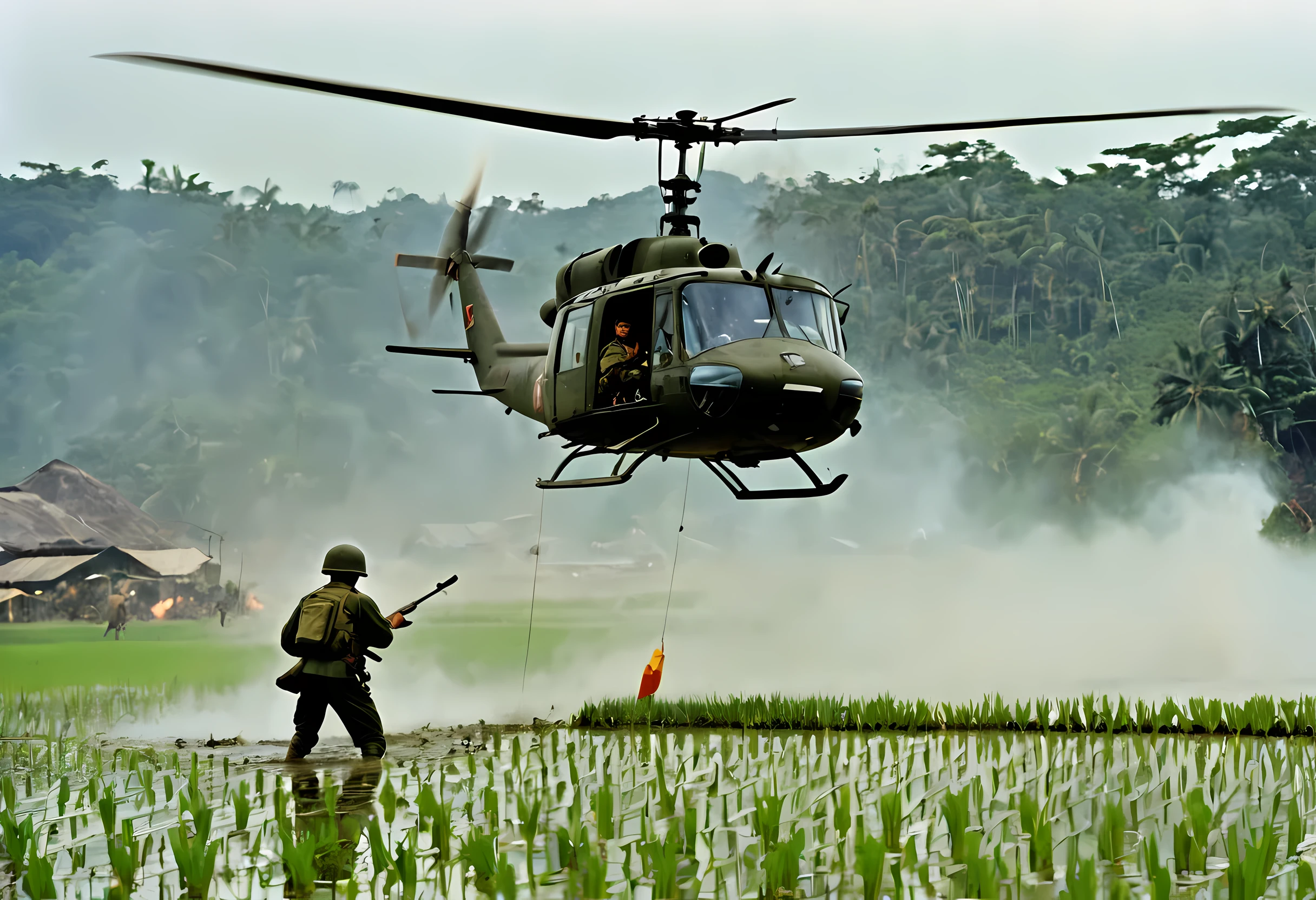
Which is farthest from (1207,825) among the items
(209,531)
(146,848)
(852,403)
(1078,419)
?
(209,531)

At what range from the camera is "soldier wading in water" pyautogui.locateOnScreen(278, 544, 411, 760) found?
9727mm

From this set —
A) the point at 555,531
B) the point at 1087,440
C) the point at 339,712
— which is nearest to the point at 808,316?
the point at 339,712

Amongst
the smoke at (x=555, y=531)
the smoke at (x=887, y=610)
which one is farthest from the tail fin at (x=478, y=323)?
the smoke at (x=555, y=531)

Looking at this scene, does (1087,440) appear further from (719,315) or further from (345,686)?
(345,686)

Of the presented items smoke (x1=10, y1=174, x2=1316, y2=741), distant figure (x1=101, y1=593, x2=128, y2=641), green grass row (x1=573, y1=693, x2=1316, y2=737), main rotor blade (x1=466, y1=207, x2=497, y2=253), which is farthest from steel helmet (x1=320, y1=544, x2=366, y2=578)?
distant figure (x1=101, y1=593, x2=128, y2=641)

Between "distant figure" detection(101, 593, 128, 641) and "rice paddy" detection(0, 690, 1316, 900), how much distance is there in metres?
23.6

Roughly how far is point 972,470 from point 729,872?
138 feet

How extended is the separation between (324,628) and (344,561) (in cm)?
56

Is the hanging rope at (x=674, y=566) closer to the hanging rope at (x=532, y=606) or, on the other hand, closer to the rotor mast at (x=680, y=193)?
the hanging rope at (x=532, y=606)

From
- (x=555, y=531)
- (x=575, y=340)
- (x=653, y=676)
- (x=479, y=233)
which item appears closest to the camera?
(x=575, y=340)

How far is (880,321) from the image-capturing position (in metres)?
53.6

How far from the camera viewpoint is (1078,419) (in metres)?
45.0

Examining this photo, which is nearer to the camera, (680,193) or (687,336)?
(687,336)

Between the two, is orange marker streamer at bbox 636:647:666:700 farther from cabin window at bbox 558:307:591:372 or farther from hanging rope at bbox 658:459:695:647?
cabin window at bbox 558:307:591:372
